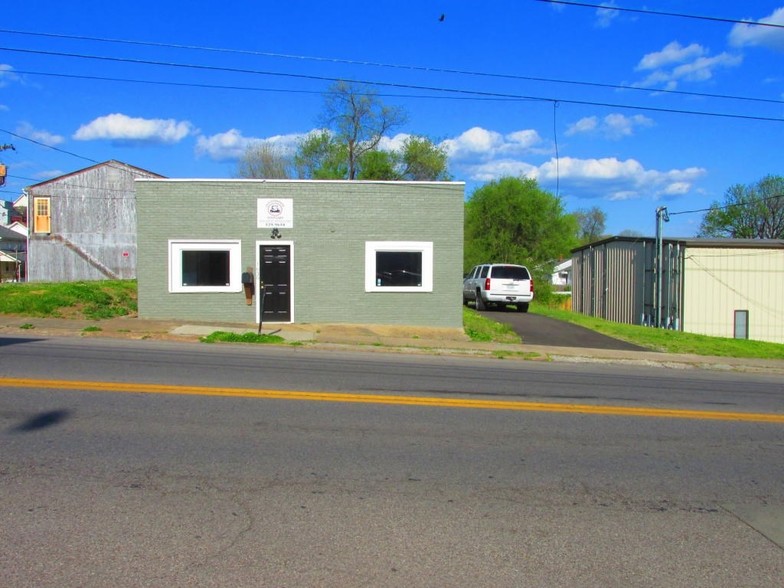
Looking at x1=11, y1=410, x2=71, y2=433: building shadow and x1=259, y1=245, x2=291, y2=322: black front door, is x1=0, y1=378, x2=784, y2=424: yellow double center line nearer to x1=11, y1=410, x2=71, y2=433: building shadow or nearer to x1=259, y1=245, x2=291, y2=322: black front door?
x1=11, y1=410, x2=71, y2=433: building shadow

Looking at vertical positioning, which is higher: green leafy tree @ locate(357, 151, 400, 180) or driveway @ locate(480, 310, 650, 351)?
green leafy tree @ locate(357, 151, 400, 180)

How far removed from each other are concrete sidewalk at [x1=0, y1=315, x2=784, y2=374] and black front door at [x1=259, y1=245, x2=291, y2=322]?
828 millimetres

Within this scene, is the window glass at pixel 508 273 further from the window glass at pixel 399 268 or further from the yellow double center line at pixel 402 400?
the yellow double center line at pixel 402 400

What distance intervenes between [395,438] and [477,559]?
289cm

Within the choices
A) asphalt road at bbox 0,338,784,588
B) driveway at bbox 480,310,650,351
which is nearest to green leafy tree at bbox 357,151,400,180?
driveway at bbox 480,310,650,351

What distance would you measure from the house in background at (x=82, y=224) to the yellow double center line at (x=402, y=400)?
38409 mm

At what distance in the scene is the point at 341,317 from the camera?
20.2 metres

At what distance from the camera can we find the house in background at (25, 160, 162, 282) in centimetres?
4494

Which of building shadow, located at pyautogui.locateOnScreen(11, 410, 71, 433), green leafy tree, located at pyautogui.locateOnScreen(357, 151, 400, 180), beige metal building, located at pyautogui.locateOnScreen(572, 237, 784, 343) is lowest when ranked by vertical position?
building shadow, located at pyautogui.locateOnScreen(11, 410, 71, 433)

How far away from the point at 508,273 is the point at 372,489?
23311 mm

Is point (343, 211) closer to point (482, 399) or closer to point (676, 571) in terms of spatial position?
point (482, 399)

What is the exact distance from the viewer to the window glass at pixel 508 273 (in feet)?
92.4

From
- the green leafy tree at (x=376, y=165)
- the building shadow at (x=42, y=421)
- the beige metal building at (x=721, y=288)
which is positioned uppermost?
the green leafy tree at (x=376, y=165)

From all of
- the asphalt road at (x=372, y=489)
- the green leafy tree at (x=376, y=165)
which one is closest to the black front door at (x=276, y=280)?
the asphalt road at (x=372, y=489)
